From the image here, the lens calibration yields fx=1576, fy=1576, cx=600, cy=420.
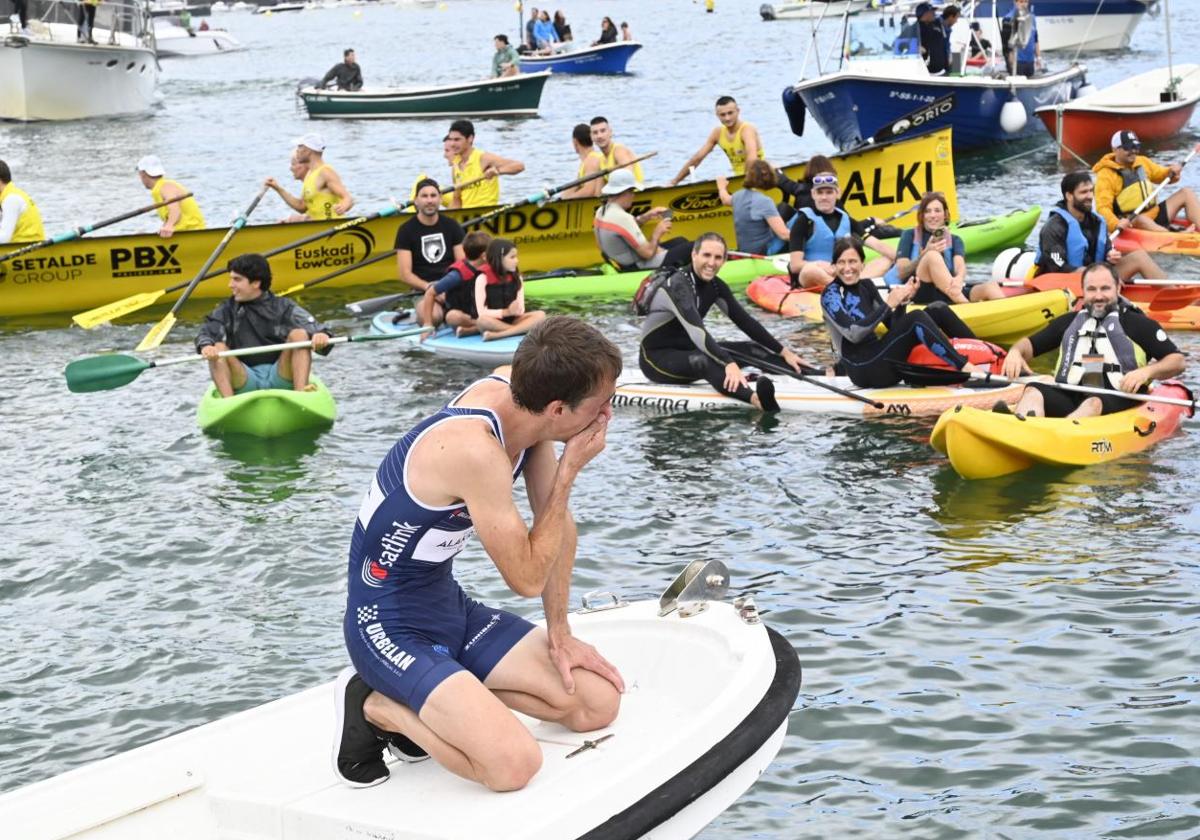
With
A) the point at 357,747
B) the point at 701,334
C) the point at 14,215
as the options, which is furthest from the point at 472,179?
the point at 357,747

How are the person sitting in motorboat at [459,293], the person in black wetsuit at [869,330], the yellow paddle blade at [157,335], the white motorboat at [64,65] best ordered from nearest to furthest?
the person in black wetsuit at [869,330] < the yellow paddle blade at [157,335] < the person sitting in motorboat at [459,293] < the white motorboat at [64,65]

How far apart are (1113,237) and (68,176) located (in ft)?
65.1

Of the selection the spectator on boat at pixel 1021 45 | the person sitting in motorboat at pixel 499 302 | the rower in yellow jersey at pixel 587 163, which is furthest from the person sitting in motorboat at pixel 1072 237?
the spectator on boat at pixel 1021 45

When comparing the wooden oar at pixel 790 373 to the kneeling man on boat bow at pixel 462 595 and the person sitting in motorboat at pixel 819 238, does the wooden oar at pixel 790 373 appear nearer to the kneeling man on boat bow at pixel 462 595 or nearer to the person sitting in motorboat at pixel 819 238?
the person sitting in motorboat at pixel 819 238

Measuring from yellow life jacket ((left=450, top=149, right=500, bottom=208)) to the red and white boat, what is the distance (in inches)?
405

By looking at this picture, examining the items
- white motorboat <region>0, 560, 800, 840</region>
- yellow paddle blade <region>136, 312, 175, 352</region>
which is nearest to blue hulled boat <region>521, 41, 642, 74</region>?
yellow paddle blade <region>136, 312, 175, 352</region>

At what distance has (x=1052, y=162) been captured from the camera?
25609mm

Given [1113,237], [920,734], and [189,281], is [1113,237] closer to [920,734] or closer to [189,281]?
→ [189,281]

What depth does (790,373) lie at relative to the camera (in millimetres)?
11742

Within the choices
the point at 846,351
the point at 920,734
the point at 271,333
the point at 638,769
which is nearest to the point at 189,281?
the point at 271,333

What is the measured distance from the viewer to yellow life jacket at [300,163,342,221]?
55.4 ft

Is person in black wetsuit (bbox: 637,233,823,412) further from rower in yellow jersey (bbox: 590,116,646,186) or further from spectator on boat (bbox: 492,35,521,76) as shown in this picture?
spectator on boat (bbox: 492,35,521,76)

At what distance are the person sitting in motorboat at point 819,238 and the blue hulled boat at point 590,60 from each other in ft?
103

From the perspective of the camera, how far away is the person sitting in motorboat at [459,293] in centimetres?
1361
